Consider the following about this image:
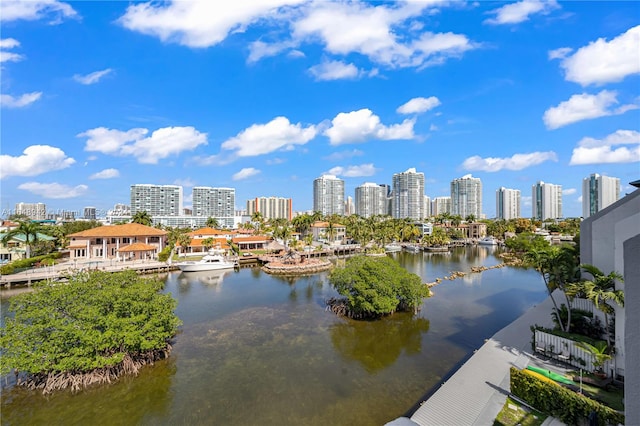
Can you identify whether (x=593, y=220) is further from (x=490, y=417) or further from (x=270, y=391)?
(x=270, y=391)

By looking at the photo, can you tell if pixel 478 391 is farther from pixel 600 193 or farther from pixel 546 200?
pixel 546 200

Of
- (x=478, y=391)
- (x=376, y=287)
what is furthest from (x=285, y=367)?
(x=478, y=391)

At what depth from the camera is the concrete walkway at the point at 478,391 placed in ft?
34.4

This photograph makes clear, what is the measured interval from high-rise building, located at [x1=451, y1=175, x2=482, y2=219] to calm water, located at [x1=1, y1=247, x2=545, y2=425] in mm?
132016

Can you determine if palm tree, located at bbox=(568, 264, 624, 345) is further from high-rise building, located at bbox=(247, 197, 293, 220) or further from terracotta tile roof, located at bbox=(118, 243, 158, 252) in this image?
high-rise building, located at bbox=(247, 197, 293, 220)

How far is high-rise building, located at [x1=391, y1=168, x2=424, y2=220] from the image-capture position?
148500 millimetres

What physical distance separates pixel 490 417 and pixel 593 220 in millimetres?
12141

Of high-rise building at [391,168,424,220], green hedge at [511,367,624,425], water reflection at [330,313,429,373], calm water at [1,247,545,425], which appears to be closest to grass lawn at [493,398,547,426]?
green hedge at [511,367,624,425]

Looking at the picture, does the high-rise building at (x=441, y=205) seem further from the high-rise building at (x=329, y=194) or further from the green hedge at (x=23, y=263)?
the green hedge at (x=23, y=263)

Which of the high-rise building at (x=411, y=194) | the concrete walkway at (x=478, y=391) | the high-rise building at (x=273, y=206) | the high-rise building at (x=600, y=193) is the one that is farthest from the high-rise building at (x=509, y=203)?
the concrete walkway at (x=478, y=391)

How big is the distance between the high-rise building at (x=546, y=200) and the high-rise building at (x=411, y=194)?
50.3m

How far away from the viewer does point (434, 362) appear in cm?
1619

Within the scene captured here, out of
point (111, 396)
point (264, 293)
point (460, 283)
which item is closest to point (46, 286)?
point (111, 396)

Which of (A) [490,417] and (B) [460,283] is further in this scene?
(B) [460,283]
